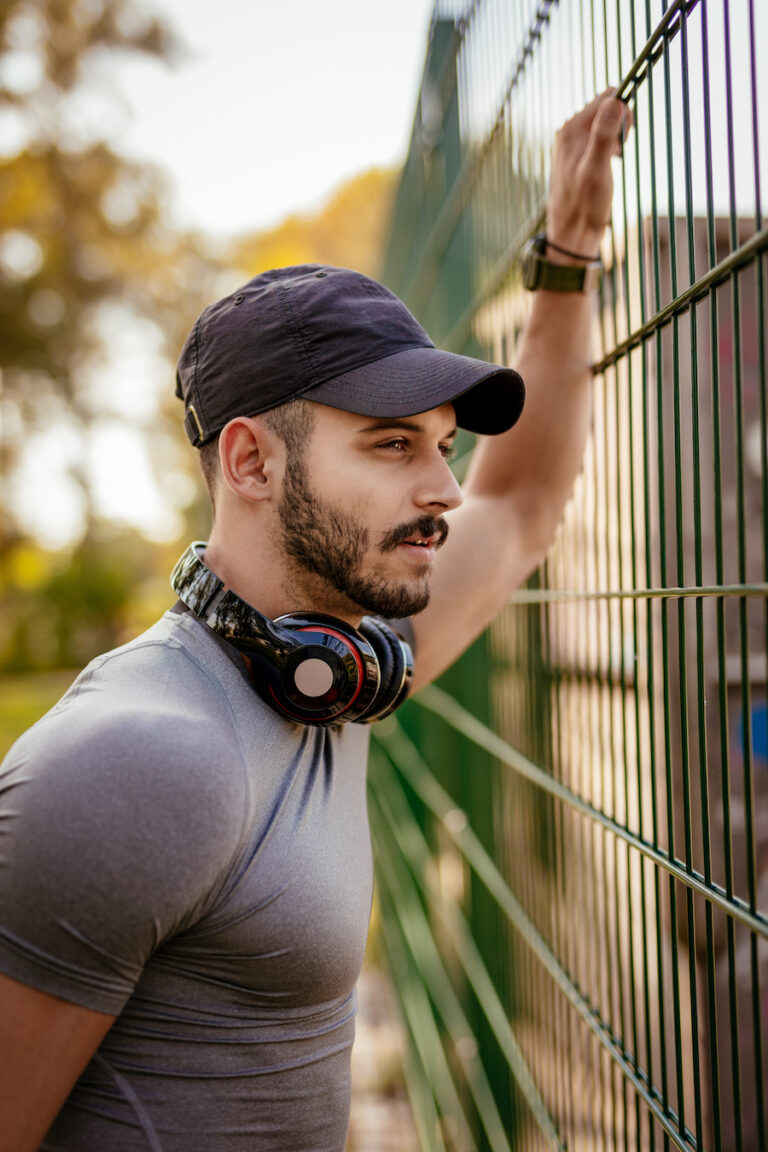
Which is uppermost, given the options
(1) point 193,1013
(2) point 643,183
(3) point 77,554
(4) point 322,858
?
(3) point 77,554

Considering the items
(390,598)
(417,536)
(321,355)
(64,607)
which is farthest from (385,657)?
(64,607)

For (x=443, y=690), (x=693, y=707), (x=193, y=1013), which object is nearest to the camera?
(x=193, y=1013)

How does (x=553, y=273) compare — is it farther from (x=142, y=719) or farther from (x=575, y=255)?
(x=142, y=719)

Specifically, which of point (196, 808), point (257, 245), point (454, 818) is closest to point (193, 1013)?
point (196, 808)

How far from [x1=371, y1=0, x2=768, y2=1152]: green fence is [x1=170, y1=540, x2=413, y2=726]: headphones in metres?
0.47

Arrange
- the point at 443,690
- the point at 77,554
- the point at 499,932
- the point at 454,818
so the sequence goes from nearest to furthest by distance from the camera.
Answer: the point at 499,932 < the point at 454,818 < the point at 443,690 < the point at 77,554

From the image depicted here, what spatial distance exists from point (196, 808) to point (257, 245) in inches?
858

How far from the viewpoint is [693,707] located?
2.51m

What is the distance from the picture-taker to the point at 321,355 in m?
1.65

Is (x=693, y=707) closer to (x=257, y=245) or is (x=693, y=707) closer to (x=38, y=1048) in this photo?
(x=38, y=1048)

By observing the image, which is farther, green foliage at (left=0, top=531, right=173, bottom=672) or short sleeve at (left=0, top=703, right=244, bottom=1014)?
green foliage at (left=0, top=531, right=173, bottom=672)

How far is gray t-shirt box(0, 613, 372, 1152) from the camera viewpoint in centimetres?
122

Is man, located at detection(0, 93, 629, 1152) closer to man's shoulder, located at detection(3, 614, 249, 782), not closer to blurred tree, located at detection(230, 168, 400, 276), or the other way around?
man's shoulder, located at detection(3, 614, 249, 782)

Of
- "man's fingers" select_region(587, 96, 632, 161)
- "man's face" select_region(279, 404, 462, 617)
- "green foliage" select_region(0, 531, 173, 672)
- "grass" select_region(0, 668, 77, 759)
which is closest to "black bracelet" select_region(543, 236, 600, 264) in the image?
"man's fingers" select_region(587, 96, 632, 161)
